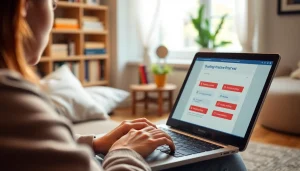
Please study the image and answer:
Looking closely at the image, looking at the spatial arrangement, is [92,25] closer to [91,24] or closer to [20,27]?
[91,24]

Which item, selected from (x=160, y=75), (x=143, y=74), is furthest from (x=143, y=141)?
(x=143, y=74)

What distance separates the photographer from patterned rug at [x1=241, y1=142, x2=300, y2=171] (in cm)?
220

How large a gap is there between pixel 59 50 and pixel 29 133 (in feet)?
12.0

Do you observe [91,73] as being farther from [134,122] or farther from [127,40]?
[134,122]

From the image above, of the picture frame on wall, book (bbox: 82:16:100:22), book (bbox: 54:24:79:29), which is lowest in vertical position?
book (bbox: 54:24:79:29)

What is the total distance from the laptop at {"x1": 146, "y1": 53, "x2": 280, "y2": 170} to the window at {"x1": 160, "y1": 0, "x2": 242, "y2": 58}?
303 centimetres

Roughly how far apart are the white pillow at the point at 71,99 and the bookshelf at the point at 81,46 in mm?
1124

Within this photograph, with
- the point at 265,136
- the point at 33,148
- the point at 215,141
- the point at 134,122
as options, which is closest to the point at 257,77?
the point at 215,141

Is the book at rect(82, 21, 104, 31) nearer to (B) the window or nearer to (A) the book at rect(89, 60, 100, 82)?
(A) the book at rect(89, 60, 100, 82)

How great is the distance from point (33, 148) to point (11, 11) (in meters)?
0.20

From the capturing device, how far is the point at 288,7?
3652 millimetres

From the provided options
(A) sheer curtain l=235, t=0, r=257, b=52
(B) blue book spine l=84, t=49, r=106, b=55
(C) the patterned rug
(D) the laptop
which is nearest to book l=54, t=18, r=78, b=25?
(B) blue book spine l=84, t=49, r=106, b=55

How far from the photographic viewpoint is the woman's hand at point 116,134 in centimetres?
93

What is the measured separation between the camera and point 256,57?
1080mm
